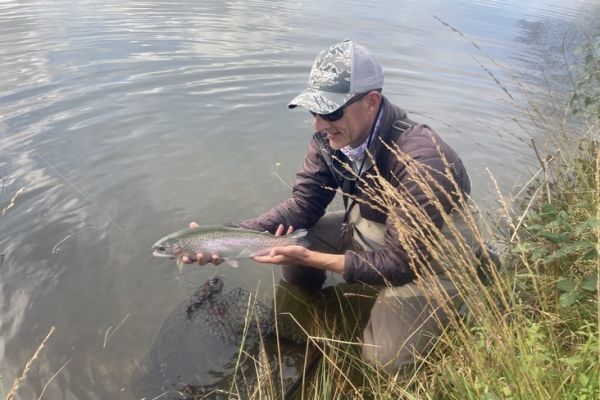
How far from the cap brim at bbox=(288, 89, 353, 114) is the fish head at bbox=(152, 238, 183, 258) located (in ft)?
4.65

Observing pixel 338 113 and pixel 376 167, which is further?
pixel 338 113

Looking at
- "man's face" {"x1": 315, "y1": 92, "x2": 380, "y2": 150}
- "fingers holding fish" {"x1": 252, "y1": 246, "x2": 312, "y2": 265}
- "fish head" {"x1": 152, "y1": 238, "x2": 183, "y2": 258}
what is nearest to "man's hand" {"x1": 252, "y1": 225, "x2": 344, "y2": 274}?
"fingers holding fish" {"x1": 252, "y1": 246, "x2": 312, "y2": 265}

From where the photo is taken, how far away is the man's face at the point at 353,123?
3.53 meters

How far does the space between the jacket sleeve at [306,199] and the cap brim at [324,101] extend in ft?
2.62

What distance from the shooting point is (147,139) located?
26.2ft

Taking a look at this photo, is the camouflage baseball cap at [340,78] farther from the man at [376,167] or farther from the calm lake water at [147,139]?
the calm lake water at [147,139]

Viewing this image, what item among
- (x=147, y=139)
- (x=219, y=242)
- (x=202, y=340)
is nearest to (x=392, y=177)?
(x=219, y=242)

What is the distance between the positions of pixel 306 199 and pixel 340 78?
1.35m

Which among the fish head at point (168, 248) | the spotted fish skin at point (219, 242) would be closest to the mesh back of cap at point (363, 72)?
the spotted fish skin at point (219, 242)

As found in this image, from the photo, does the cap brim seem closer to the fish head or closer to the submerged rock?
the fish head

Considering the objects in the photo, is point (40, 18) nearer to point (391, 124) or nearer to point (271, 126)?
point (271, 126)

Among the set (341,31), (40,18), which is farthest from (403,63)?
(40,18)

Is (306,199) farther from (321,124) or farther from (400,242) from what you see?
(400,242)

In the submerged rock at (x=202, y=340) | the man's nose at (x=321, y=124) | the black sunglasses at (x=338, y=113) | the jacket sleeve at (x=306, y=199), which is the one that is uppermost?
the black sunglasses at (x=338, y=113)
